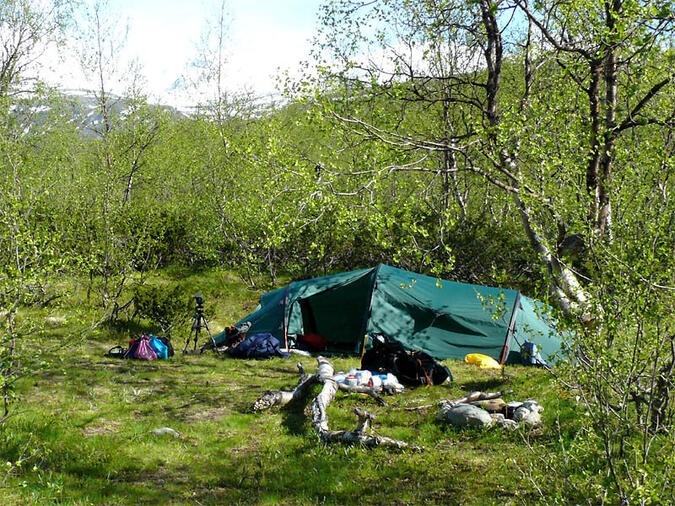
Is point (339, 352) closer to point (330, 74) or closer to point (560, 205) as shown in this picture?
point (330, 74)

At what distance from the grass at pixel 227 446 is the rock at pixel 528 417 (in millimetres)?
239

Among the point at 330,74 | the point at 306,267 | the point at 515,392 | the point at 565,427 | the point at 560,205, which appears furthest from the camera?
the point at 306,267

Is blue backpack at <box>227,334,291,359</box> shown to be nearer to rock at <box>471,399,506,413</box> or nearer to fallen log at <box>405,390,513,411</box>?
fallen log at <box>405,390,513,411</box>

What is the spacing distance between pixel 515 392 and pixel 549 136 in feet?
16.5

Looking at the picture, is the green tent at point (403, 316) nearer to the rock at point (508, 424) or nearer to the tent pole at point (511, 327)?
the tent pole at point (511, 327)

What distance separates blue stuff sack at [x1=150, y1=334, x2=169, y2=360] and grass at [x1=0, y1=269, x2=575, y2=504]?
1.15 meters

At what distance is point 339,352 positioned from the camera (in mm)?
15664

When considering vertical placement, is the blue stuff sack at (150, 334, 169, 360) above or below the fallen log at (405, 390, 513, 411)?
above

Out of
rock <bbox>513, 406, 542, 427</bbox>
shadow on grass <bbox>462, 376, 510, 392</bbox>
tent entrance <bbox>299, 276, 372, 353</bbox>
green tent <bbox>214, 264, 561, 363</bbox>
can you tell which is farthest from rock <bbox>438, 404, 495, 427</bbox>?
tent entrance <bbox>299, 276, 372, 353</bbox>

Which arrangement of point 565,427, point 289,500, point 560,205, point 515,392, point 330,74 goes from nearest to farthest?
point 289,500 < point 560,205 < point 565,427 < point 515,392 < point 330,74

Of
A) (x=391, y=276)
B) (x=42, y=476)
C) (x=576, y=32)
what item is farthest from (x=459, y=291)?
(x=42, y=476)

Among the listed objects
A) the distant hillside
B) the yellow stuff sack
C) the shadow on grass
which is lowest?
the yellow stuff sack

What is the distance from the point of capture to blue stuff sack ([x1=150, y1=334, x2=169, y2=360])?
46.6 feet

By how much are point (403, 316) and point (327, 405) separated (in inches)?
214
